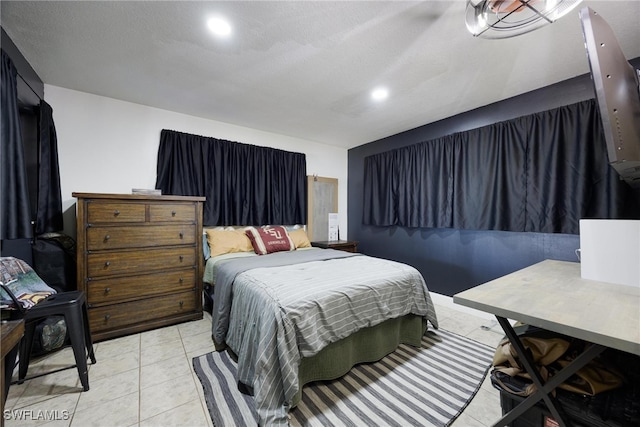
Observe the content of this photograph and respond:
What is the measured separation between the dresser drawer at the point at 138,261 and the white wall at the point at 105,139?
2.47 ft

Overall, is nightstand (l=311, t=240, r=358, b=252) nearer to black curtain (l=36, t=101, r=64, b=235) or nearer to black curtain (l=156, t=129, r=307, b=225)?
black curtain (l=156, t=129, r=307, b=225)

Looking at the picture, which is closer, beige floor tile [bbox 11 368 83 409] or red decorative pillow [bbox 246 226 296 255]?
beige floor tile [bbox 11 368 83 409]

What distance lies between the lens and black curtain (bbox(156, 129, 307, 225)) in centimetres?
294

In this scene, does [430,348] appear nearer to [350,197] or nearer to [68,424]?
[68,424]

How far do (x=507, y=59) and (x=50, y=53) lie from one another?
3611 mm

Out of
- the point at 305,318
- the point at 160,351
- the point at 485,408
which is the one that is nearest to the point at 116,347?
the point at 160,351

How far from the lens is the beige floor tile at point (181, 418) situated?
1.33m

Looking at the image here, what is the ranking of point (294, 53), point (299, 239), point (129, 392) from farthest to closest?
point (299, 239)
point (294, 53)
point (129, 392)

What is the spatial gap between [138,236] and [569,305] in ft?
10.1

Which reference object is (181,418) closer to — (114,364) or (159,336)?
(114,364)

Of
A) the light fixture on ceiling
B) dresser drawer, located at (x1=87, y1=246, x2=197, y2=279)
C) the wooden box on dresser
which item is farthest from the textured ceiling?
dresser drawer, located at (x1=87, y1=246, x2=197, y2=279)

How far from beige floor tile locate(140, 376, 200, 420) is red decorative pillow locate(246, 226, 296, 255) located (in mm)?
1494

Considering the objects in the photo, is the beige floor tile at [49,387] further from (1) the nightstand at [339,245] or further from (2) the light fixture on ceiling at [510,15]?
(2) the light fixture on ceiling at [510,15]

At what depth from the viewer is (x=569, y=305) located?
0.98 m
